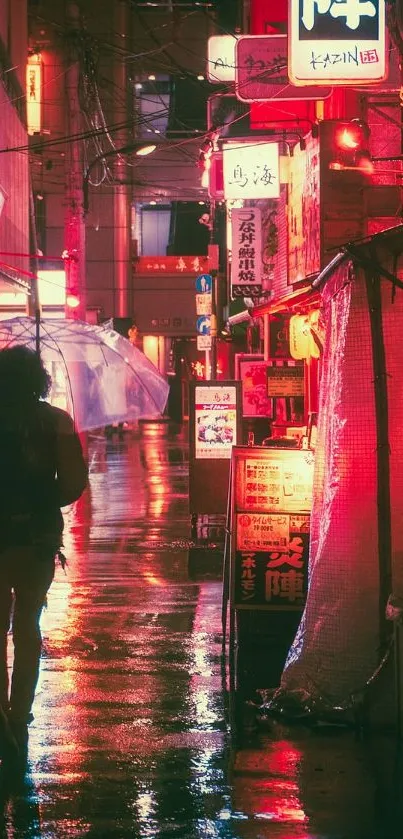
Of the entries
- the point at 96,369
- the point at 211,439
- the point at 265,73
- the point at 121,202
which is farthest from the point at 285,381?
the point at 121,202

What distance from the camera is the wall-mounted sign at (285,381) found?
20281 millimetres

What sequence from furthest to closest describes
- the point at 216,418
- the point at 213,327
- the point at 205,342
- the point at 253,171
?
the point at 205,342 < the point at 213,327 < the point at 253,171 < the point at 216,418

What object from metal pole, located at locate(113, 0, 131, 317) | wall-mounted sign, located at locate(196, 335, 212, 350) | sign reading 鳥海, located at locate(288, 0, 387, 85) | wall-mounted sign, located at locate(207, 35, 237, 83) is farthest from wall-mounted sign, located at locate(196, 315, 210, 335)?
sign reading 鳥海, located at locate(288, 0, 387, 85)

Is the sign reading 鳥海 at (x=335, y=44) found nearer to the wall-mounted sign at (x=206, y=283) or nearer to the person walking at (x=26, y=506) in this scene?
the person walking at (x=26, y=506)

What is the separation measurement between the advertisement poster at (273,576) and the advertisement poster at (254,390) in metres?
14.3

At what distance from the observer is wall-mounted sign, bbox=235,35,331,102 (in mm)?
16312

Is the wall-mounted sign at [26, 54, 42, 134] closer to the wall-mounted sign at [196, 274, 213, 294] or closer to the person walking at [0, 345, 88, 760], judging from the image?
the wall-mounted sign at [196, 274, 213, 294]

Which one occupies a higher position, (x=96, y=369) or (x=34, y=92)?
(x=34, y=92)

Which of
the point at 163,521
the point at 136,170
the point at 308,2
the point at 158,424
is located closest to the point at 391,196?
the point at 308,2

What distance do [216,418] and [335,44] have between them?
206 inches

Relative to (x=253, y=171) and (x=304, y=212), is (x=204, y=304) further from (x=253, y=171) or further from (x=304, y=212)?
(x=304, y=212)

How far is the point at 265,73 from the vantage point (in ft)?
55.1

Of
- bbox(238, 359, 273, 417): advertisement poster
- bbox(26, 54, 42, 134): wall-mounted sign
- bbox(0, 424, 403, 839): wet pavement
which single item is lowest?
bbox(0, 424, 403, 839): wet pavement

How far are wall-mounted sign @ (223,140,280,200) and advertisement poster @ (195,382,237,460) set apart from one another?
5.32 meters
